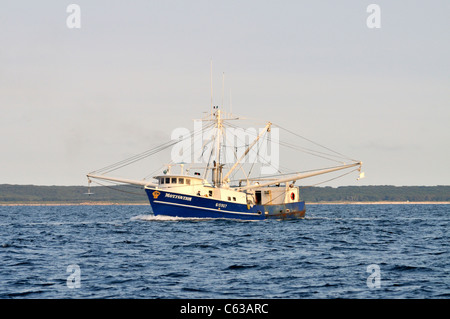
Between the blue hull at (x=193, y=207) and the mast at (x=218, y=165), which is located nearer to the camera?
the blue hull at (x=193, y=207)

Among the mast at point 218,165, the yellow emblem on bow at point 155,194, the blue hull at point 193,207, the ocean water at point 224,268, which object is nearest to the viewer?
the ocean water at point 224,268

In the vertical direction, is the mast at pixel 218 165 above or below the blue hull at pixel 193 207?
above

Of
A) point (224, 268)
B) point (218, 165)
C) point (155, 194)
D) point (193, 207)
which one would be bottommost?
point (224, 268)

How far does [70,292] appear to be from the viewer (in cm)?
2253

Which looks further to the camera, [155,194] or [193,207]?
[193,207]

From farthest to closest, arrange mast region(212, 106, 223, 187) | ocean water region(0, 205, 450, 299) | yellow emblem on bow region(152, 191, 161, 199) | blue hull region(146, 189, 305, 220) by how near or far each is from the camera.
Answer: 1. mast region(212, 106, 223, 187)
2. blue hull region(146, 189, 305, 220)
3. yellow emblem on bow region(152, 191, 161, 199)
4. ocean water region(0, 205, 450, 299)

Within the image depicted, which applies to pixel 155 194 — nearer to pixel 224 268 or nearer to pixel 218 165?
pixel 218 165

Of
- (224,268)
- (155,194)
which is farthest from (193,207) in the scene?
(224,268)

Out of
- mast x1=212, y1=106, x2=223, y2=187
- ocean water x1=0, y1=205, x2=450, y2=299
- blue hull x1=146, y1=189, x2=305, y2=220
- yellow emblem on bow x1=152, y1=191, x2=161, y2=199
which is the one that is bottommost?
ocean water x1=0, y1=205, x2=450, y2=299

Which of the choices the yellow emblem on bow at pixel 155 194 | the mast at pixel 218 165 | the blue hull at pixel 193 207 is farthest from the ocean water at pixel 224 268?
the mast at pixel 218 165

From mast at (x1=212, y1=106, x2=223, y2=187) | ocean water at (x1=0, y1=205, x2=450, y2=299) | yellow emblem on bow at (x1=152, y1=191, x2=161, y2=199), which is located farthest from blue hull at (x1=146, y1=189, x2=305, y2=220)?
ocean water at (x1=0, y1=205, x2=450, y2=299)

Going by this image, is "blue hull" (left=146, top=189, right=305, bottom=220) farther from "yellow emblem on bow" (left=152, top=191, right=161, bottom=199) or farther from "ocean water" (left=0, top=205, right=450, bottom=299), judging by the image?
"ocean water" (left=0, top=205, right=450, bottom=299)

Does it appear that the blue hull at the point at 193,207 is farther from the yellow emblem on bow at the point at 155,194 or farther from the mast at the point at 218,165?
the mast at the point at 218,165

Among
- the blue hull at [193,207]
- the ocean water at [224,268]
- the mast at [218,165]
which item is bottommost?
the ocean water at [224,268]
